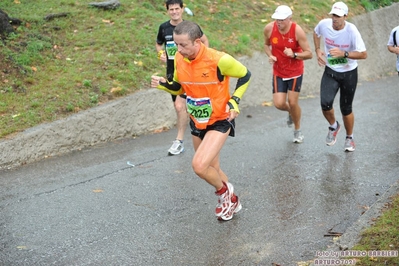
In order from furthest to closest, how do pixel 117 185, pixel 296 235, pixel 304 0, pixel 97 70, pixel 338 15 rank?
pixel 304 0 < pixel 97 70 < pixel 338 15 < pixel 117 185 < pixel 296 235

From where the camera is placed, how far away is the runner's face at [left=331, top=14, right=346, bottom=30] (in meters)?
8.20

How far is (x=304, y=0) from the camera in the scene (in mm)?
16750

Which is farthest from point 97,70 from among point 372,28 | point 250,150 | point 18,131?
point 372,28

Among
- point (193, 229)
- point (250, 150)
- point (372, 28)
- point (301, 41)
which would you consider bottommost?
point (372, 28)

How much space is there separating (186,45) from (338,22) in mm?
3300

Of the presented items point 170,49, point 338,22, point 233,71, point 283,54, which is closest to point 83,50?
point 170,49

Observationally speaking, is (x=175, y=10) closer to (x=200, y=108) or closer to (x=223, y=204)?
(x=200, y=108)

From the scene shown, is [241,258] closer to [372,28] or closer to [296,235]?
[296,235]

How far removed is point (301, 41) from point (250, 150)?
1680 millimetres

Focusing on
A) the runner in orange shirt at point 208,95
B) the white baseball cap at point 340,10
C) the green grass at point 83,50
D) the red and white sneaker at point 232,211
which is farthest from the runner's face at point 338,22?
the green grass at point 83,50

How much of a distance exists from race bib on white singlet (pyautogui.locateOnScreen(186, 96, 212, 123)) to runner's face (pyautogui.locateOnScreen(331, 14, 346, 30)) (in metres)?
3.09

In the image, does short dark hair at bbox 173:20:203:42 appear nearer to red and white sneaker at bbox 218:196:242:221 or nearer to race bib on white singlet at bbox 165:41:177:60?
red and white sneaker at bbox 218:196:242:221

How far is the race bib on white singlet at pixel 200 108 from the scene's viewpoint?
19.5 feet

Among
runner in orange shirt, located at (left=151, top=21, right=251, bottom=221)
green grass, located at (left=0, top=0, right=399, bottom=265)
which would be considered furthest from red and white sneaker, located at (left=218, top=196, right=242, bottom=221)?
green grass, located at (left=0, top=0, right=399, bottom=265)
